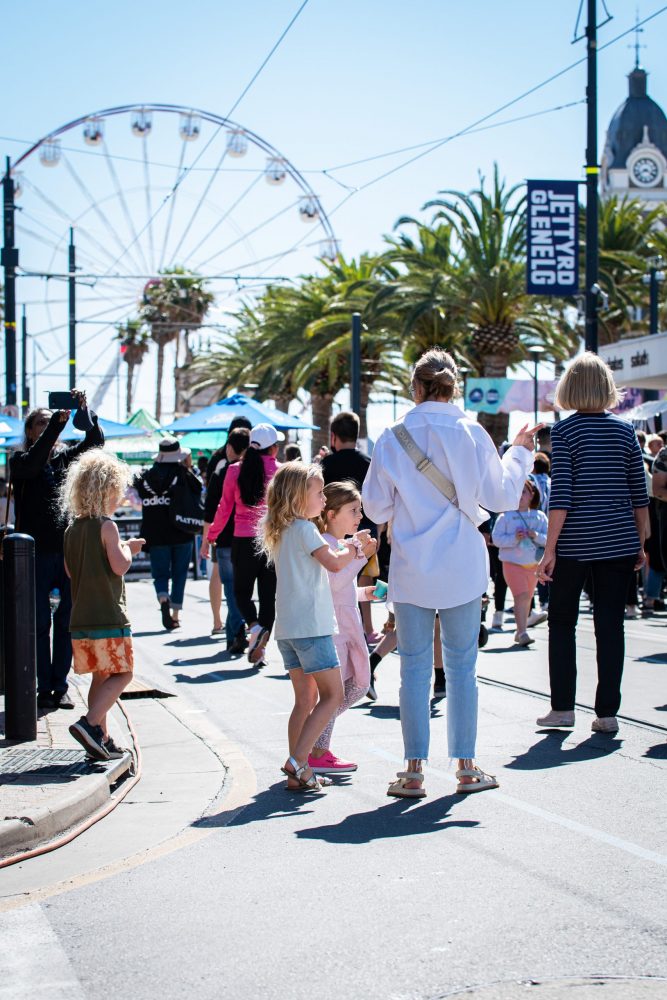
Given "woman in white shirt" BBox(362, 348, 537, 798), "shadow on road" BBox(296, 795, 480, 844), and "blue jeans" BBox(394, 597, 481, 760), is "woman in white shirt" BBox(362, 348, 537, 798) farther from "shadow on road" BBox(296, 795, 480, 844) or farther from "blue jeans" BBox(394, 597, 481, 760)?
"shadow on road" BBox(296, 795, 480, 844)

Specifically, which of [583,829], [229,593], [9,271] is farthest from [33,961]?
[9,271]

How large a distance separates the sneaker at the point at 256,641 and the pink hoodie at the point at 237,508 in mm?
782

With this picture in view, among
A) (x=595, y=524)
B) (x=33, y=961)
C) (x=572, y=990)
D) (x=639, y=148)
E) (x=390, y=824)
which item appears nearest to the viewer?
(x=572, y=990)

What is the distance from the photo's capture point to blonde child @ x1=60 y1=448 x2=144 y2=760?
6.60m

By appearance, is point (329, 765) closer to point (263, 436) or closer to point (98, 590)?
point (98, 590)

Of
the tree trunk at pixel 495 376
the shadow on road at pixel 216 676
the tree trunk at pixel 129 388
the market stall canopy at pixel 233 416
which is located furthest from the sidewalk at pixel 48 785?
the tree trunk at pixel 129 388

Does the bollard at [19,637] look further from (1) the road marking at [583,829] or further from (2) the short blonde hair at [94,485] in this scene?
(1) the road marking at [583,829]

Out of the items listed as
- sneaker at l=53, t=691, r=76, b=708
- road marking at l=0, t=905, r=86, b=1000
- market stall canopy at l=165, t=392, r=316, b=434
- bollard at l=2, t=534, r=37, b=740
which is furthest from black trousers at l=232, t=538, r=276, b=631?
market stall canopy at l=165, t=392, r=316, b=434

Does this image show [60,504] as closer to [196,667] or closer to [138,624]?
[196,667]

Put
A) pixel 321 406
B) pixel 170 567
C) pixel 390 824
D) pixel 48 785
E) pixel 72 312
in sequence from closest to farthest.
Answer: pixel 390 824
pixel 48 785
pixel 170 567
pixel 72 312
pixel 321 406

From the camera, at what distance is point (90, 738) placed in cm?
650

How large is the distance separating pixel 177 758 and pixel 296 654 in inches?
47.1

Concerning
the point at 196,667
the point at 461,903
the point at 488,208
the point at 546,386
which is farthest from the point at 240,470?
the point at 546,386

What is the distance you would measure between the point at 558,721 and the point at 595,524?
1098 mm
